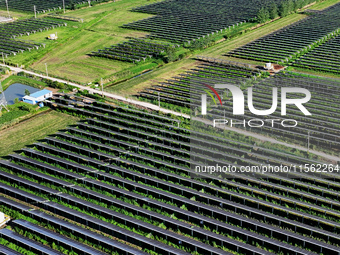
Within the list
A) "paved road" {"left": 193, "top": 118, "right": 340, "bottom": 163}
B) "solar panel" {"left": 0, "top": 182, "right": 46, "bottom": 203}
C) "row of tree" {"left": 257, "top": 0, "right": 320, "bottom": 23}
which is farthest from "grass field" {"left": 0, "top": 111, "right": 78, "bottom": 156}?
"row of tree" {"left": 257, "top": 0, "right": 320, "bottom": 23}

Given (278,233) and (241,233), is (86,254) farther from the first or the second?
(278,233)

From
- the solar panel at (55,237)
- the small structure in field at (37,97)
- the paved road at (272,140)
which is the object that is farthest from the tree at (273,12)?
the solar panel at (55,237)

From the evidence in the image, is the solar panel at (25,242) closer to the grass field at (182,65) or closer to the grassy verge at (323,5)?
the grass field at (182,65)

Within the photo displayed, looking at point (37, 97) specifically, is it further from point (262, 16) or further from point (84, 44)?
point (262, 16)

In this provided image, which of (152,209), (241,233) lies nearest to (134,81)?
(152,209)

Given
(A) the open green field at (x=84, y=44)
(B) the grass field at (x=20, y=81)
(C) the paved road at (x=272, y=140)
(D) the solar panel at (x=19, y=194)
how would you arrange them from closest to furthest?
(D) the solar panel at (x=19, y=194) < (C) the paved road at (x=272, y=140) < (B) the grass field at (x=20, y=81) < (A) the open green field at (x=84, y=44)

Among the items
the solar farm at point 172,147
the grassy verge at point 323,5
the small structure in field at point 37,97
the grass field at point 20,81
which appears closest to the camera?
the solar farm at point 172,147
